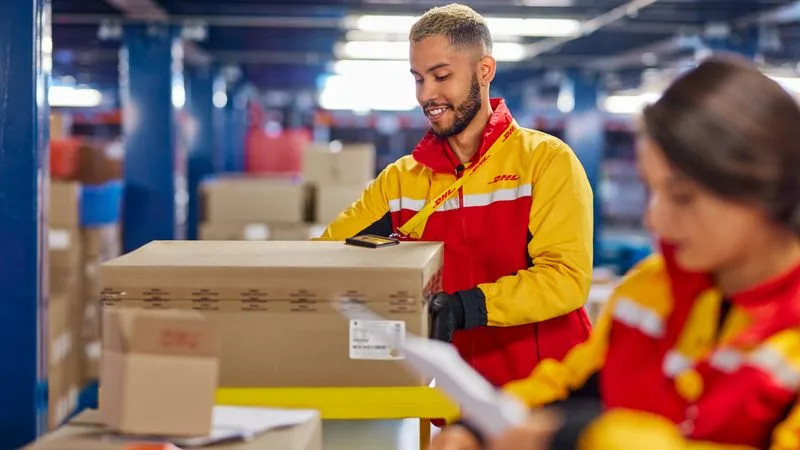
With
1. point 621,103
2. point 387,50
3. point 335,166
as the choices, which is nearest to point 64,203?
point 335,166

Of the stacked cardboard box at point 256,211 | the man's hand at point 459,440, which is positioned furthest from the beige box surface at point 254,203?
the man's hand at point 459,440

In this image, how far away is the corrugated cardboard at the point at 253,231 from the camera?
7.42 metres

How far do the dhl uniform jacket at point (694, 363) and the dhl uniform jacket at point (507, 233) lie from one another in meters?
0.81

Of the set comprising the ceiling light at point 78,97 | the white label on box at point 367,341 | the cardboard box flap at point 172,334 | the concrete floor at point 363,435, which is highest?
the ceiling light at point 78,97

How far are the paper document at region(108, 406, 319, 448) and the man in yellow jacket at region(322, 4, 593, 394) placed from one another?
0.76 meters

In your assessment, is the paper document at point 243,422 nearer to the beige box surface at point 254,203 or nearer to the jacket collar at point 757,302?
the jacket collar at point 757,302

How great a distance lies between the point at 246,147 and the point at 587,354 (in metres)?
15.0

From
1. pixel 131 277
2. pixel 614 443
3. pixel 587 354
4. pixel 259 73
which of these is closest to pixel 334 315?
pixel 131 277

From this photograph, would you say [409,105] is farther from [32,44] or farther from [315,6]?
[32,44]

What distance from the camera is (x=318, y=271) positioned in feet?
7.22

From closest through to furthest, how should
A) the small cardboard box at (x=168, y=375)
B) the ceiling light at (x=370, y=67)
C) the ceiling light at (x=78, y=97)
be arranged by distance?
1. the small cardboard box at (x=168, y=375)
2. the ceiling light at (x=370, y=67)
3. the ceiling light at (x=78, y=97)

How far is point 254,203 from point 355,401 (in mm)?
5445

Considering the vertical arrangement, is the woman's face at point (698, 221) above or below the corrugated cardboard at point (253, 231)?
above

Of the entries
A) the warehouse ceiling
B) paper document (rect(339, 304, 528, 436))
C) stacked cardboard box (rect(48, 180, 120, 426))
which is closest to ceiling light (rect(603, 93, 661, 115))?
the warehouse ceiling
